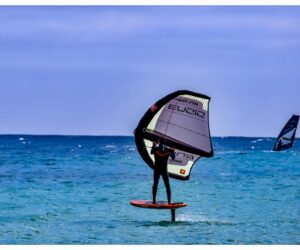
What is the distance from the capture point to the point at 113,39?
671 centimetres

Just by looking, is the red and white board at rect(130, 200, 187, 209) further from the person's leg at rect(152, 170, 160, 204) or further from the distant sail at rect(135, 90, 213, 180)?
the distant sail at rect(135, 90, 213, 180)

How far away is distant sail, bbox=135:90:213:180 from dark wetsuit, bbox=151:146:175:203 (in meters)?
0.05

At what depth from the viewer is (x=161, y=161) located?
22.5ft

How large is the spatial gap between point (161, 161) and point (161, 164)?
1.4 inches

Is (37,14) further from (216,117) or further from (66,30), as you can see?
(216,117)

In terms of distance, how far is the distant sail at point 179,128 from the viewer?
22.0 ft

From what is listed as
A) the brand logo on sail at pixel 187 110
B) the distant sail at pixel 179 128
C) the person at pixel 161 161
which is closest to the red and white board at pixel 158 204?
the person at pixel 161 161

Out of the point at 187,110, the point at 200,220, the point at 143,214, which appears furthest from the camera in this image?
the point at 143,214

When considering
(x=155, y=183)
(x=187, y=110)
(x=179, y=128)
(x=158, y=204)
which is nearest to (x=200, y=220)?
(x=158, y=204)

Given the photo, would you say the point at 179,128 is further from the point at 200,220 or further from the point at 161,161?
the point at 200,220

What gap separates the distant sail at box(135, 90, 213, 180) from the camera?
22.0 ft

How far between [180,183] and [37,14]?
2.05m

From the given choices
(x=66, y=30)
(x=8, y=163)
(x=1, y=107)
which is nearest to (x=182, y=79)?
(x=66, y=30)

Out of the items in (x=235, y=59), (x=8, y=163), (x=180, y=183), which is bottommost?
(x=8, y=163)
